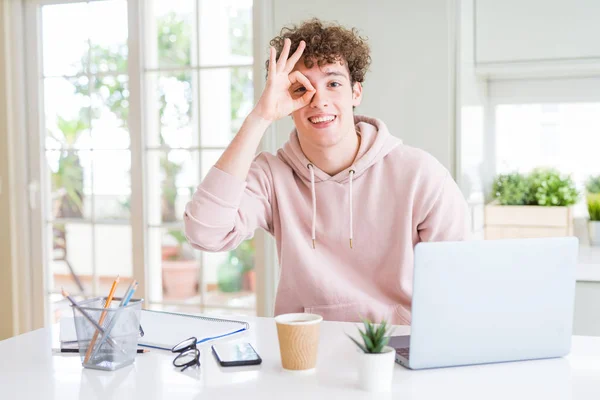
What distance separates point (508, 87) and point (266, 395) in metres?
2.59

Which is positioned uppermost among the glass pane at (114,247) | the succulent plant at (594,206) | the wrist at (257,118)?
the wrist at (257,118)

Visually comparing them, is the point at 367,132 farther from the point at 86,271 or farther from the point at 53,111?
the point at 86,271

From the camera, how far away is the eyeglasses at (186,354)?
1.33 metres

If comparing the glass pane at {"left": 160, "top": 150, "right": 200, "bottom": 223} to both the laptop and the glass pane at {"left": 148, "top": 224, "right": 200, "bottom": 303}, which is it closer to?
the glass pane at {"left": 148, "top": 224, "right": 200, "bottom": 303}

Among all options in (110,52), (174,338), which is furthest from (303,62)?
(110,52)

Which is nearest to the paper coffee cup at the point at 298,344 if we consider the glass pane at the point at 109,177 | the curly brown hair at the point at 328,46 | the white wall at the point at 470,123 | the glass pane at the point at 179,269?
the curly brown hair at the point at 328,46

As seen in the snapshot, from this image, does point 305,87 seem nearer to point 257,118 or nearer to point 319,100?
point 319,100

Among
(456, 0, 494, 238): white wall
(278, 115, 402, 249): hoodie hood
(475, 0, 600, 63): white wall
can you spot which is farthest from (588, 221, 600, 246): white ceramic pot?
(278, 115, 402, 249): hoodie hood

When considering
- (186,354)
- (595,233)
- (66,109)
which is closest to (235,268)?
(66,109)

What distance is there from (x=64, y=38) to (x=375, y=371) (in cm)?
313

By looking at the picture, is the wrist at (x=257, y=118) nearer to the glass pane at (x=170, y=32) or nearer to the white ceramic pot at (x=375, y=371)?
the white ceramic pot at (x=375, y=371)

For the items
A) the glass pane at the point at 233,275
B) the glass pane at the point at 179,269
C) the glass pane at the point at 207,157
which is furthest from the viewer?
the glass pane at the point at 179,269

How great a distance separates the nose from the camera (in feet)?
6.51

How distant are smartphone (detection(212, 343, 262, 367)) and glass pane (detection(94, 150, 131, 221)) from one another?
93.3 inches
